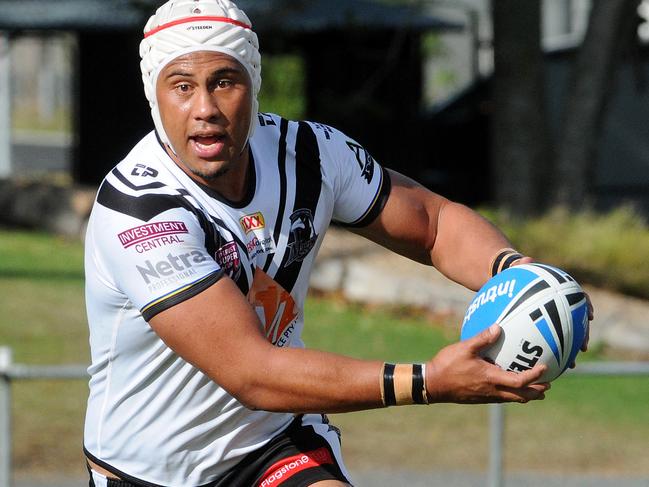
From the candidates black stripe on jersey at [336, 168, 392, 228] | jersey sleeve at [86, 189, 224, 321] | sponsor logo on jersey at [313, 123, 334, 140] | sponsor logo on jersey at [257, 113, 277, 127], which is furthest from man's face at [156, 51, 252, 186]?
black stripe on jersey at [336, 168, 392, 228]

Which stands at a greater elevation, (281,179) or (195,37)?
(195,37)

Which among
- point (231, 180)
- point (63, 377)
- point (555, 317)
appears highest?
point (231, 180)

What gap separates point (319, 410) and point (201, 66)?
4.07 ft

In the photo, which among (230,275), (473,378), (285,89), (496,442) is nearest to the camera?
(473,378)

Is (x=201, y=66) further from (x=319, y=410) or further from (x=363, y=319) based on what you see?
(x=363, y=319)

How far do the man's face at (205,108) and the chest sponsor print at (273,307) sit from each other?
44 cm

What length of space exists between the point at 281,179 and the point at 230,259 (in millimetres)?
518

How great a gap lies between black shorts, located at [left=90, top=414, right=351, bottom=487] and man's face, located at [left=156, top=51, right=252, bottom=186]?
1077 millimetres

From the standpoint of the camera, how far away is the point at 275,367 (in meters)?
3.88

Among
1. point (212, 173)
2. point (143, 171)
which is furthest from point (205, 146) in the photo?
point (143, 171)

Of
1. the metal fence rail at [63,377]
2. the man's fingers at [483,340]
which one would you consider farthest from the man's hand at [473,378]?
the metal fence rail at [63,377]

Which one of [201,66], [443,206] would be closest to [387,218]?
[443,206]

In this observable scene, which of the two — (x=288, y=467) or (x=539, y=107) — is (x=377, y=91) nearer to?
(x=539, y=107)

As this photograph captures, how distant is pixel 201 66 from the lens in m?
4.26
